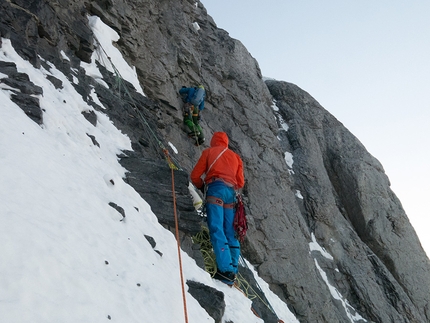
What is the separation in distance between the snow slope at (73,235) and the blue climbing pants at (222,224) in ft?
1.49

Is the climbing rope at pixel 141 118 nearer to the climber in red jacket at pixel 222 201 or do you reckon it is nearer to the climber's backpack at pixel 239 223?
the climber in red jacket at pixel 222 201

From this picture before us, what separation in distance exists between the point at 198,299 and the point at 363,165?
1377cm

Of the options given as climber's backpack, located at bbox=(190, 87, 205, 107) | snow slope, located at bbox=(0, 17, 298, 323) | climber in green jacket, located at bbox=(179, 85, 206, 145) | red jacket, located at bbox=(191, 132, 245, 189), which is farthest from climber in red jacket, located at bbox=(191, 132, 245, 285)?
climber's backpack, located at bbox=(190, 87, 205, 107)

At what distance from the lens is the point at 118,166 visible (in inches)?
241

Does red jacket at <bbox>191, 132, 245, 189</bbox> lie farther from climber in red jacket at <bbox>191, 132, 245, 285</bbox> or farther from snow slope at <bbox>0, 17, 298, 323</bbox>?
snow slope at <bbox>0, 17, 298, 323</bbox>

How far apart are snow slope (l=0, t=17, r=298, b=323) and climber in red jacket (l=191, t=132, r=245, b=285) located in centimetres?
42

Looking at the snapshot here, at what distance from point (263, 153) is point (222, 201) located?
6437 millimetres

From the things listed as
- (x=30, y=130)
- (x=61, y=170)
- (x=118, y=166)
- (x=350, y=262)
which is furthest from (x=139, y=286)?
(x=350, y=262)

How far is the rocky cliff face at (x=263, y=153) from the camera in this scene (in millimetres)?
7352

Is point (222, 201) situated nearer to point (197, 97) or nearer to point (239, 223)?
point (239, 223)

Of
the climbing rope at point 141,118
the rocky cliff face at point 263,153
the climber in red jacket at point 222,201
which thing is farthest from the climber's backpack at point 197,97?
the climber in red jacket at point 222,201

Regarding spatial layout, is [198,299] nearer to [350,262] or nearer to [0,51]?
[0,51]

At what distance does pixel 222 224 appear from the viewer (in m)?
6.86

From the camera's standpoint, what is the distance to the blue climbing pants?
6582 millimetres
